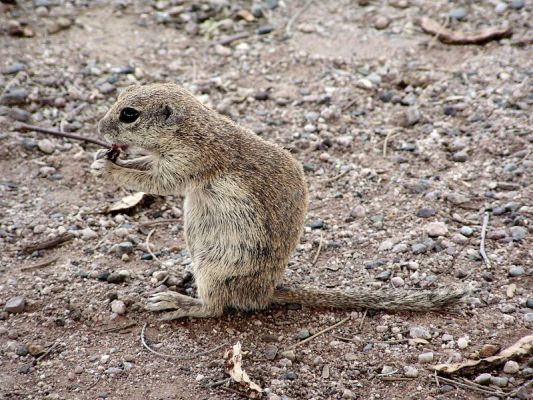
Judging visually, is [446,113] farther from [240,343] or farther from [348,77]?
[240,343]

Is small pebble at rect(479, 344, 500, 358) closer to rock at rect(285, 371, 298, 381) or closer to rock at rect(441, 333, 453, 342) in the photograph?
rock at rect(441, 333, 453, 342)

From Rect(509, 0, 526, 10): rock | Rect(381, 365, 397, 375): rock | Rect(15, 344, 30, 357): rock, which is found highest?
Rect(509, 0, 526, 10): rock

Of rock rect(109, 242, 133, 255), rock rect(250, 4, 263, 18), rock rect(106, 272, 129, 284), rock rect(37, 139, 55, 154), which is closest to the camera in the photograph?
rock rect(106, 272, 129, 284)

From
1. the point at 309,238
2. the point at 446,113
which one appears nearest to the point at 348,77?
the point at 446,113

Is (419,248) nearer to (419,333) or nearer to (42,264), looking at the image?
(419,333)

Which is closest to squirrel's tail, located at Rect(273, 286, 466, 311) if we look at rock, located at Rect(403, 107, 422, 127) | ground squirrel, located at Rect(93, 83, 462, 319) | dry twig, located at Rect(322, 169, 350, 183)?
ground squirrel, located at Rect(93, 83, 462, 319)

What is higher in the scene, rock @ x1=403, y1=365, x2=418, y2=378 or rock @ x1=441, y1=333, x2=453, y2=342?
rock @ x1=441, y1=333, x2=453, y2=342

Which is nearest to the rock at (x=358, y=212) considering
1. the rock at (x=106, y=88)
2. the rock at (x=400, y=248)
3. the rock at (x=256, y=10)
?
the rock at (x=400, y=248)
